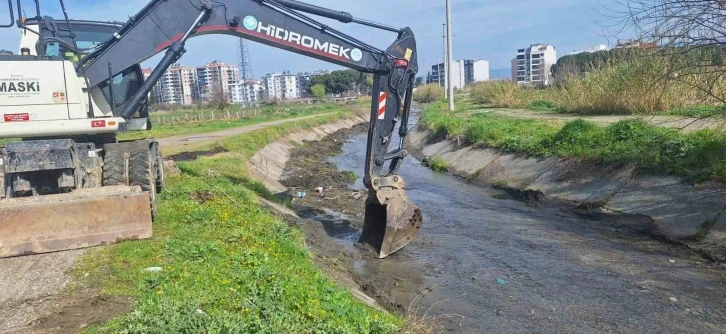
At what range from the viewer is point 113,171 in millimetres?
8688

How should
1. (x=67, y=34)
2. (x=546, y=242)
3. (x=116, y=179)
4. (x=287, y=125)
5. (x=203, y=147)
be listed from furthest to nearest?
(x=287, y=125) < (x=203, y=147) < (x=546, y=242) < (x=67, y=34) < (x=116, y=179)

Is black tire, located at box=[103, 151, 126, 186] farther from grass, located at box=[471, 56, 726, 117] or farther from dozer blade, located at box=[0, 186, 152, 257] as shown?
grass, located at box=[471, 56, 726, 117]

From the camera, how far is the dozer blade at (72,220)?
694 centimetres

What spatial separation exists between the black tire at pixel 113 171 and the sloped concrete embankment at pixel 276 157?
7.61 meters

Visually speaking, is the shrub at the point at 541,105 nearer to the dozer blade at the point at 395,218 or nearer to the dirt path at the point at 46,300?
the dozer blade at the point at 395,218

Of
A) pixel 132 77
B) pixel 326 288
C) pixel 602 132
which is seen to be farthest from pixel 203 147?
pixel 326 288

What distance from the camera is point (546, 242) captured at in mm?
10594

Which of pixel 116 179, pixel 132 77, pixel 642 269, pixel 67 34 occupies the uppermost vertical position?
→ pixel 67 34

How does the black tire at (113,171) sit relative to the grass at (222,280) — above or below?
above

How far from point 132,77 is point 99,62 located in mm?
1022

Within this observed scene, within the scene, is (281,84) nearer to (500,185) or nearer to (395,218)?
(500,185)

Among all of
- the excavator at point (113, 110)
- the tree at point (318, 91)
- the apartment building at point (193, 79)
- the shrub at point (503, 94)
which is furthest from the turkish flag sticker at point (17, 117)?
the apartment building at point (193, 79)

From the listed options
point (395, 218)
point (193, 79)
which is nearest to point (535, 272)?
point (395, 218)

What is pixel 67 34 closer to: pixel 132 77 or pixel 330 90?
pixel 132 77
